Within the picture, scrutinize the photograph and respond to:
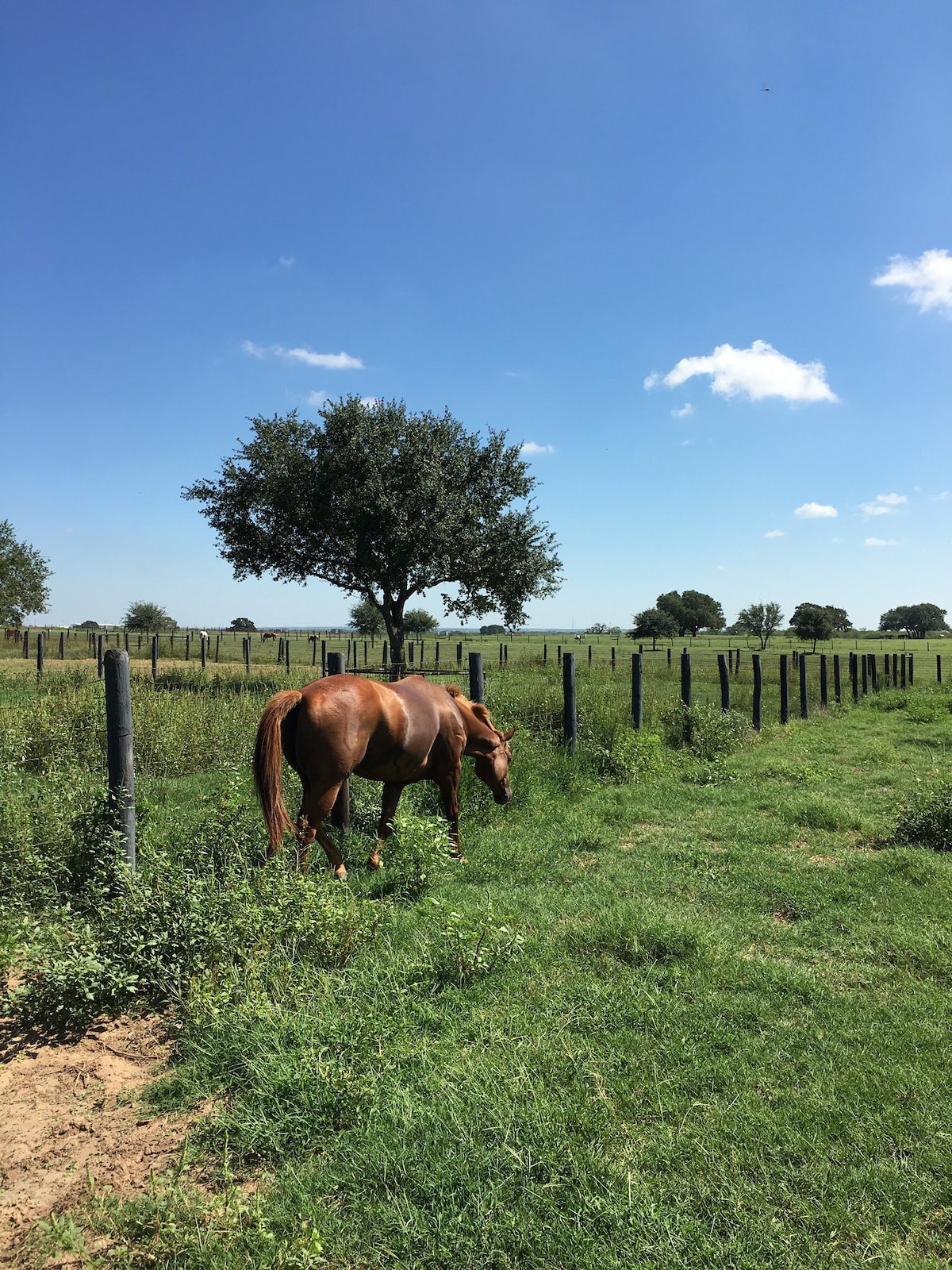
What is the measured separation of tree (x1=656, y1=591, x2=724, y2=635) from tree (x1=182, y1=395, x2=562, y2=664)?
89790 millimetres

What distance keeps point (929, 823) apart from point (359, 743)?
18.0ft

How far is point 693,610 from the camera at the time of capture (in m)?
116

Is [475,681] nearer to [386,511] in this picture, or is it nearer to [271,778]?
[271,778]

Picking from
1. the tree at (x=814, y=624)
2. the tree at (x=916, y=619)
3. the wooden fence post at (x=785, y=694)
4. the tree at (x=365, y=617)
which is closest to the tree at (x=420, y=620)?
the tree at (x=365, y=617)

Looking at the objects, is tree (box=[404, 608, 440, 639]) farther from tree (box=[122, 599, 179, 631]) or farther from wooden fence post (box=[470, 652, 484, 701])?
wooden fence post (box=[470, 652, 484, 701])

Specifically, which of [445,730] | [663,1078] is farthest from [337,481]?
[663,1078]

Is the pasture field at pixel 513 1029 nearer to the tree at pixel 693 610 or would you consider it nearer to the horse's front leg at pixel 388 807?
the horse's front leg at pixel 388 807

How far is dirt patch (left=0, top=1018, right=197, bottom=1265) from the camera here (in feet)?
7.91

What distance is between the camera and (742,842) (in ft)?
21.5

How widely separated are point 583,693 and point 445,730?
5.39m

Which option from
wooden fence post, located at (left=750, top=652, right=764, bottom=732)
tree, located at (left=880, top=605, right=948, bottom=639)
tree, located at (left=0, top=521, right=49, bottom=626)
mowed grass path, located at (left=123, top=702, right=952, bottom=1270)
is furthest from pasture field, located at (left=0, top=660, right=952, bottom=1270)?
tree, located at (left=880, top=605, right=948, bottom=639)

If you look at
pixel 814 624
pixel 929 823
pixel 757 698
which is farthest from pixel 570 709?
pixel 814 624

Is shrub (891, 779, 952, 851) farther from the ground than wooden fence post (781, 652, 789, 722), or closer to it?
closer to it

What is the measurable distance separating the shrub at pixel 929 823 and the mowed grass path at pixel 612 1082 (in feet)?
4.04
